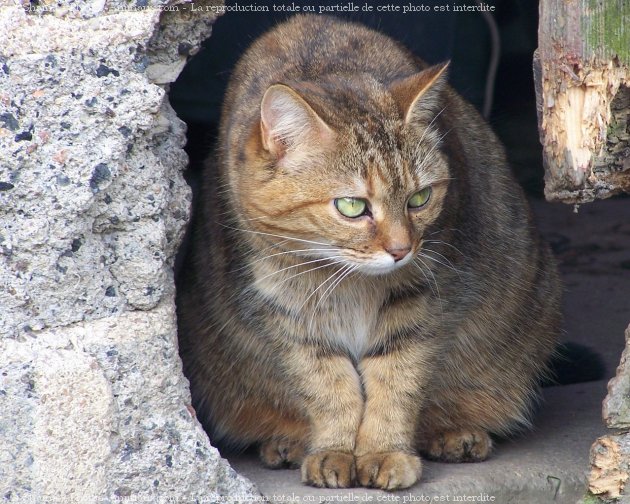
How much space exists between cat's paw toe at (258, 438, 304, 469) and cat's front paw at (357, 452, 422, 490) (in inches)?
12.9

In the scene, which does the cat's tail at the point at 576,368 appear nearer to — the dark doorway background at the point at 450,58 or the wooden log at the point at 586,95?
the dark doorway background at the point at 450,58

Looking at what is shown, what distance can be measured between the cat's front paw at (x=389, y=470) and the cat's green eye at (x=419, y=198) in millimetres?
732

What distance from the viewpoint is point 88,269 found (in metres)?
2.49

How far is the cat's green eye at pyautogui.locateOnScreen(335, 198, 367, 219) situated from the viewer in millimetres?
2666

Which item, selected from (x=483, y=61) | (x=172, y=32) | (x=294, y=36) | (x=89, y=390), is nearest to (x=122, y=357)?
(x=89, y=390)

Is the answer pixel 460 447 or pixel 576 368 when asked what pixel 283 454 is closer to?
pixel 460 447

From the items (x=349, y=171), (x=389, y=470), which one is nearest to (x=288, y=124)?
(x=349, y=171)

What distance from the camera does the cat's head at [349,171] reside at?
266 cm

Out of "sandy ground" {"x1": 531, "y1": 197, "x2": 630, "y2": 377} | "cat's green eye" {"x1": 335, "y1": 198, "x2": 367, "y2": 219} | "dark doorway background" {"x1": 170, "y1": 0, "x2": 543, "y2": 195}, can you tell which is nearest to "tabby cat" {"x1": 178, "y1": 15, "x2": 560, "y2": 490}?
"cat's green eye" {"x1": 335, "y1": 198, "x2": 367, "y2": 219}

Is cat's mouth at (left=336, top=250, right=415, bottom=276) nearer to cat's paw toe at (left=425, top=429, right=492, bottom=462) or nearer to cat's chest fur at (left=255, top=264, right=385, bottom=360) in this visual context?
cat's chest fur at (left=255, top=264, right=385, bottom=360)

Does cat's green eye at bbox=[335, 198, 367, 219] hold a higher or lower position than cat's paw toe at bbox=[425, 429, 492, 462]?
higher

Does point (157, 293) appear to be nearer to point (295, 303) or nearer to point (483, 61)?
point (295, 303)

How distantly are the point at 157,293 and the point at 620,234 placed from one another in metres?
3.52

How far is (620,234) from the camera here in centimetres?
541
